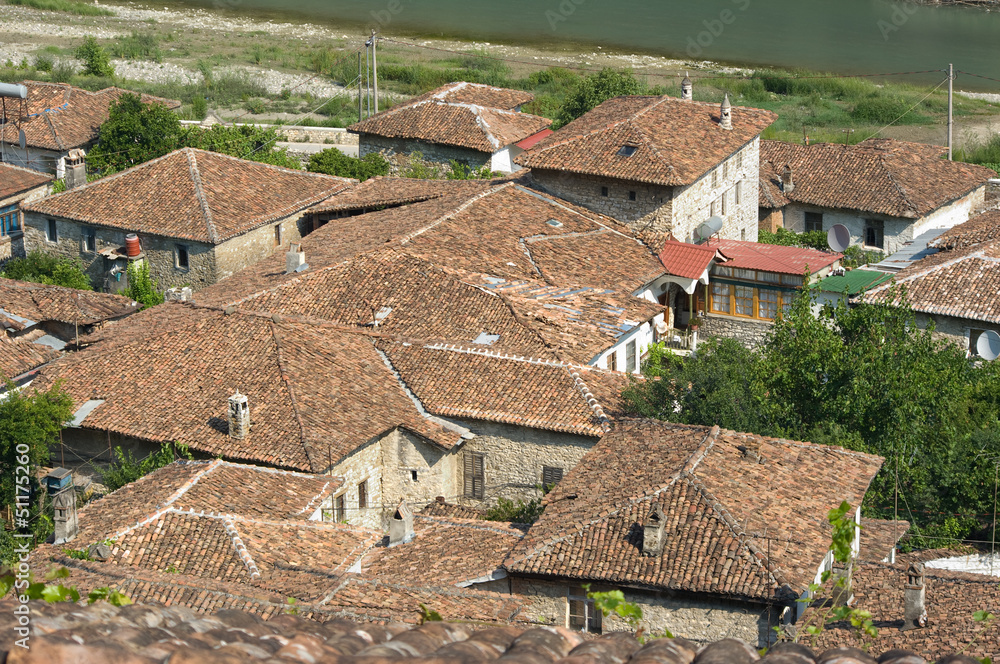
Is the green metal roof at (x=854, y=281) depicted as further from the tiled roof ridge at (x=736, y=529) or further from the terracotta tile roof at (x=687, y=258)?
the tiled roof ridge at (x=736, y=529)

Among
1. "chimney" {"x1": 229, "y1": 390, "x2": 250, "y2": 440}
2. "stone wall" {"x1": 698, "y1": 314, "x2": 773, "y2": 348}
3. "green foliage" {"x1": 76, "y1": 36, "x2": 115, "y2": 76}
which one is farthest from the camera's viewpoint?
"green foliage" {"x1": 76, "y1": 36, "x2": 115, "y2": 76}

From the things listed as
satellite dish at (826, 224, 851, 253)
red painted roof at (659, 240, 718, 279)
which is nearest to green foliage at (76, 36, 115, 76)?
satellite dish at (826, 224, 851, 253)

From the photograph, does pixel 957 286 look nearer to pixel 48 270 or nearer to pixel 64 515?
pixel 64 515

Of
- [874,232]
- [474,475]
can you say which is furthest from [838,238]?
[474,475]

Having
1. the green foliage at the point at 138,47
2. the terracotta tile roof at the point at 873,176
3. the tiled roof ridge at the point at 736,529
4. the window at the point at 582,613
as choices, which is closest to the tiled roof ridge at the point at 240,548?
the window at the point at 582,613

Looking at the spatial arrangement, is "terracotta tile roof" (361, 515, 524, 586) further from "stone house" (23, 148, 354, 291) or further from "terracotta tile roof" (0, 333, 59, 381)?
"stone house" (23, 148, 354, 291)

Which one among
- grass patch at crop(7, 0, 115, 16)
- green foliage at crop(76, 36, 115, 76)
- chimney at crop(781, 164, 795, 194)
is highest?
grass patch at crop(7, 0, 115, 16)

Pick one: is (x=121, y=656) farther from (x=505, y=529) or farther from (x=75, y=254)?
(x=75, y=254)
